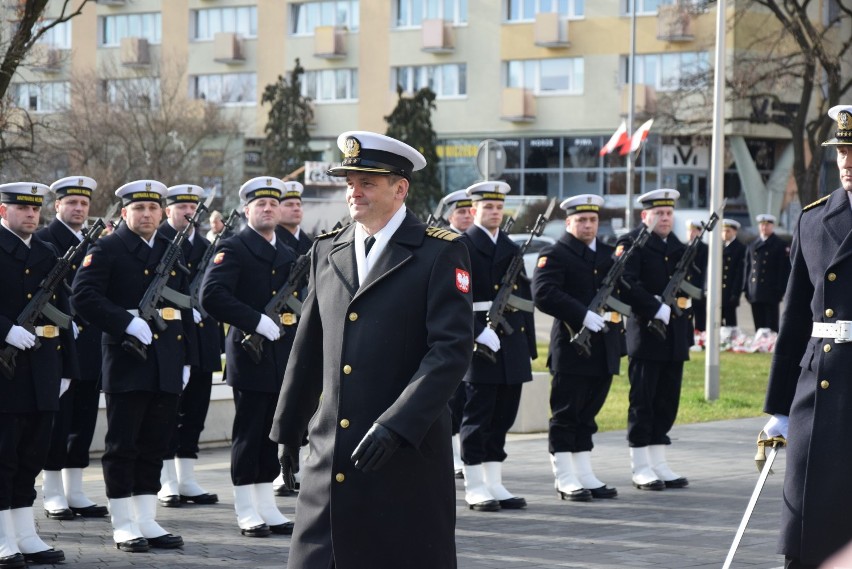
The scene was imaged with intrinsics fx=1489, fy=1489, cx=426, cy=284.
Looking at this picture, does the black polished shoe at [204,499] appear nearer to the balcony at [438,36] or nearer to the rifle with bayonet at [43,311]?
the rifle with bayonet at [43,311]

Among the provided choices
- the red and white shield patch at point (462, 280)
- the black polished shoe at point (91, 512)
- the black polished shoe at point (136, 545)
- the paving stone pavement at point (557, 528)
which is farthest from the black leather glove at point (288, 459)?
the black polished shoe at point (91, 512)

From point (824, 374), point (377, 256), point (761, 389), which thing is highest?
point (377, 256)

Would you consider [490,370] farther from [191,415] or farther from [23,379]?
[23,379]

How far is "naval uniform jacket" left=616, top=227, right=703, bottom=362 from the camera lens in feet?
38.3

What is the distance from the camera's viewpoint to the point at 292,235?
10891 mm

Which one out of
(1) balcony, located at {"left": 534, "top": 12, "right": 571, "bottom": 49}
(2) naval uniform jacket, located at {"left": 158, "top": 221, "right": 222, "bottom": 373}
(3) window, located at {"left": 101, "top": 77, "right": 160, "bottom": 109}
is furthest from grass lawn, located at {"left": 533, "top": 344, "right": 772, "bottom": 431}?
(1) balcony, located at {"left": 534, "top": 12, "right": 571, "bottom": 49}

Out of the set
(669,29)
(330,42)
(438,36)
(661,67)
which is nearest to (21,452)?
(669,29)

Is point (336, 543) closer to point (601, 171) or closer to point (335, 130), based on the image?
point (601, 171)

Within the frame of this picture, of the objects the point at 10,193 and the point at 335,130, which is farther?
the point at 335,130

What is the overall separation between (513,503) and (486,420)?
654mm

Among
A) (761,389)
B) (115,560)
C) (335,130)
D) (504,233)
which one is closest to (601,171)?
(335,130)

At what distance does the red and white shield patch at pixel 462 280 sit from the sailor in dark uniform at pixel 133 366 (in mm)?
3965

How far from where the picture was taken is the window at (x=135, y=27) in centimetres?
6119

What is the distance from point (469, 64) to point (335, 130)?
20.6 feet
